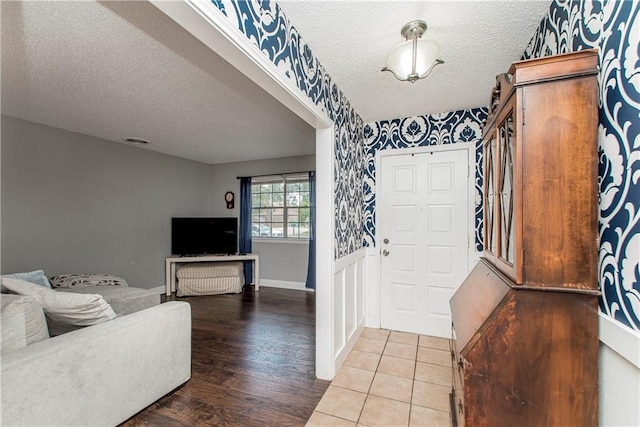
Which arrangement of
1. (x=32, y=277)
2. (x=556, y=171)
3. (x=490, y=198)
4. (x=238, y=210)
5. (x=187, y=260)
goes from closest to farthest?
(x=556, y=171) → (x=490, y=198) → (x=32, y=277) → (x=187, y=260) → (x=238, y=210)

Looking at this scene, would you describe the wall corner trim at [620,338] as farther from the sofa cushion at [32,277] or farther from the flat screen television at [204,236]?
the flat screen television at [204,236]

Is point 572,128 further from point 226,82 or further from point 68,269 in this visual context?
point 68,269

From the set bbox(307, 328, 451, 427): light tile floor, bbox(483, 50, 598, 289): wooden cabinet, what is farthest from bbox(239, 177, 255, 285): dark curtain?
bbox(483, 50, 598, 289): wooden cabinet

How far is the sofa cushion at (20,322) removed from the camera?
52.7 inches

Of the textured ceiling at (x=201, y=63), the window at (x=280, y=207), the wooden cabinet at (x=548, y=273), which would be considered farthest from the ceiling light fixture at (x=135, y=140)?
the wooden cabinet at (x=548, y=273)

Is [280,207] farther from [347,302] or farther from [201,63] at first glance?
[201,63]

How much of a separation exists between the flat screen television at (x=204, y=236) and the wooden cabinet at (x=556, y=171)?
4629 millimetres

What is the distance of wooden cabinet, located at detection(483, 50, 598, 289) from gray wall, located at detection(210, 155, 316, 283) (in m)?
3.93

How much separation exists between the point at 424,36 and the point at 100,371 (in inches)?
109

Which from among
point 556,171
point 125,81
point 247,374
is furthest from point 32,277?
point 556,171

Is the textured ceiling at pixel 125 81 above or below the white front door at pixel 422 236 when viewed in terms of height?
above

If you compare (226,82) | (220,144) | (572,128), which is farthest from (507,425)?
(220,144)

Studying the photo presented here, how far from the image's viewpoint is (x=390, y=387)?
2.04 m

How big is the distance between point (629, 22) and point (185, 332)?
2.79 meters
